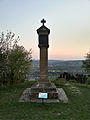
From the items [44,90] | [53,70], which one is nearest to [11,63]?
[44,90]

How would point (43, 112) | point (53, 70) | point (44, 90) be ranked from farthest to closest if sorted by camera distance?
1. point (53, 70)
2. point (44, 90)
3. point (43, 112)

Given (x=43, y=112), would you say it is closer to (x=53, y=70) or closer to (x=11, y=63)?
(x=11, y=63)

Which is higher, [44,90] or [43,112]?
[44,90]

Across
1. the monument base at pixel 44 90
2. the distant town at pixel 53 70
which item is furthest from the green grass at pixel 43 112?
the distant town at pixel 53 70

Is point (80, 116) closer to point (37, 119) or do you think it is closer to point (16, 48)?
point (37, 119)

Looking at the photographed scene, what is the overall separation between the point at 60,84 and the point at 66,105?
8473 mm

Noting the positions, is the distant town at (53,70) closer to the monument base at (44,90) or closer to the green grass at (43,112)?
the monument base at (44,90)

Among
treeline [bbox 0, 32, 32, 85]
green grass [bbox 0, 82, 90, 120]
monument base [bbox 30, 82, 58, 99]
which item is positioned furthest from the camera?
treeline [bbox 0, 32, 32, 85]

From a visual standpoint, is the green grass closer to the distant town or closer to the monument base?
the monument base

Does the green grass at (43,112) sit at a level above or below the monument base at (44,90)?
below

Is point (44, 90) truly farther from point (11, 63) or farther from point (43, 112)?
point (11, 63)

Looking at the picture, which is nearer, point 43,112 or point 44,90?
point 43,112

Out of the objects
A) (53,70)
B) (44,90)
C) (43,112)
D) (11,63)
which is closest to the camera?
(43,112)

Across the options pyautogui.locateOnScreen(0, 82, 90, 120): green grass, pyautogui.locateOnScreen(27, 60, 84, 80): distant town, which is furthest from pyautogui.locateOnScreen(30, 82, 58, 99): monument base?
pyautogui.locateOnScreen(27, 60, 84, 80): distant town
